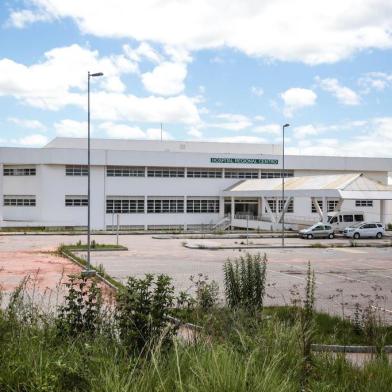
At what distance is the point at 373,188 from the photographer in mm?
45469

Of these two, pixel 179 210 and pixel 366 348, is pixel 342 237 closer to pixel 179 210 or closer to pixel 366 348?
pixel 179 210

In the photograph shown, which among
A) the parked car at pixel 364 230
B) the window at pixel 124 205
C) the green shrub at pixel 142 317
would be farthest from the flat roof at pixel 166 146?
the green shrub at pixel 142 317

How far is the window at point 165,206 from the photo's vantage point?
57875mm

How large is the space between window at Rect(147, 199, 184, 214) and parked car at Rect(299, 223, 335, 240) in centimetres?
1738

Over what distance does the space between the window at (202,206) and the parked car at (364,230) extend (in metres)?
18.6

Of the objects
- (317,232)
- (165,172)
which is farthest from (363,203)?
(165,172)

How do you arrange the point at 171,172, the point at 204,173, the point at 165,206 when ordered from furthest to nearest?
the point at 204,173 → the point at 171,172 → the point at 165,206

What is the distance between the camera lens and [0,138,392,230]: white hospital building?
5484 centimetres

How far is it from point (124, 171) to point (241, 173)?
44.6 ft

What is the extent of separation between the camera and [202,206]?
60438mm

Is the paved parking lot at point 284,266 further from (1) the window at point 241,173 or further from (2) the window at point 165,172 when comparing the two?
(1) the window at point 241,173

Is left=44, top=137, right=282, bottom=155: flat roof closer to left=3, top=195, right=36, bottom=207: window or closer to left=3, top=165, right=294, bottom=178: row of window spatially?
left=3, top=165, right=294, bottom=178: row of window

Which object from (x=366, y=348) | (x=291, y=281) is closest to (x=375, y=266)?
(x=291, y=281)

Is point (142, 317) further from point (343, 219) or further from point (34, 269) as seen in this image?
point (343, 219)
